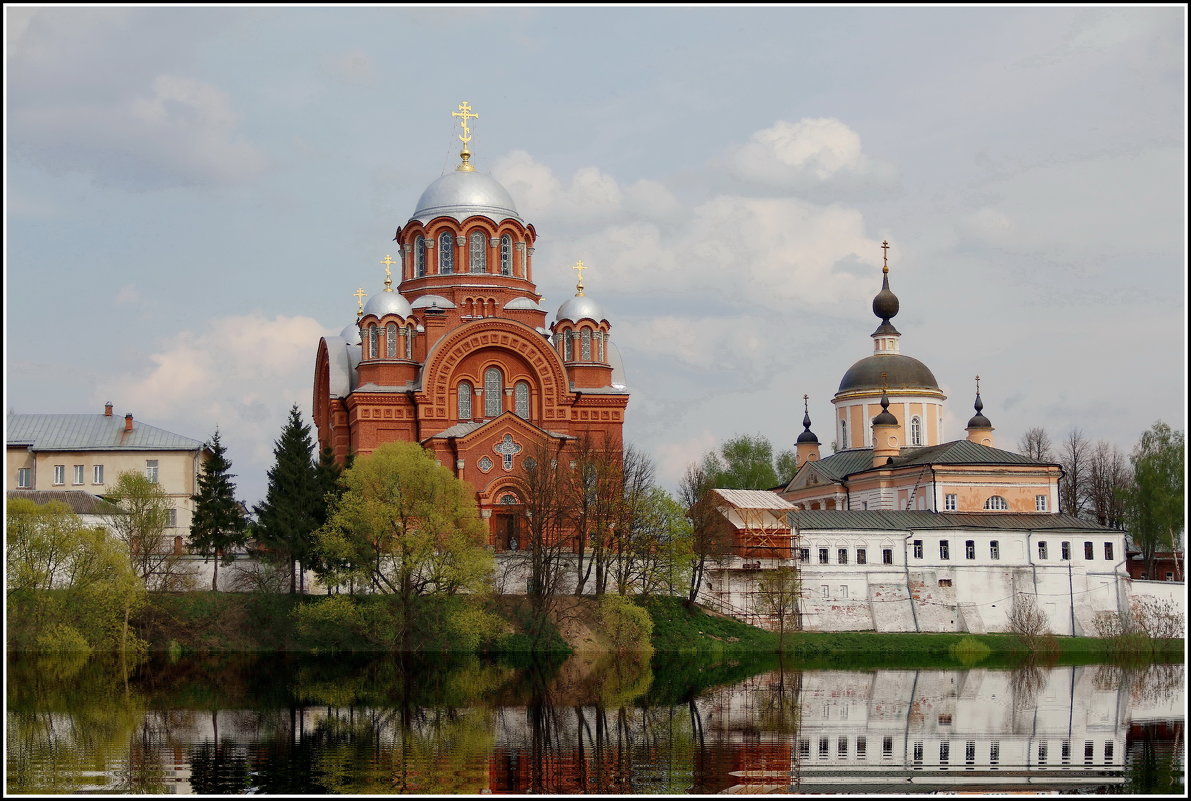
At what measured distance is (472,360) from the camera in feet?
159

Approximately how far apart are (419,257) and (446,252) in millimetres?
1034

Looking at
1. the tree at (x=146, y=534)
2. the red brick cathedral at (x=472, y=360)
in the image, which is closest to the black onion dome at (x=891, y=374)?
the red brick cathedral at (x=472, y=360)

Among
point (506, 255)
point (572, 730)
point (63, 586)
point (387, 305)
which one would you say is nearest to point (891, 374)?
point (506, 255)

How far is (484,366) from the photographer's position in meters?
48.5

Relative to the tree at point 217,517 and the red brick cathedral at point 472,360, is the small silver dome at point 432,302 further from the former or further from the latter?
the tree at point 217,517

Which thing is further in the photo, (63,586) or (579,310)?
(579,310)

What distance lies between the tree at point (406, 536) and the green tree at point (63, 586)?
504 centimetres

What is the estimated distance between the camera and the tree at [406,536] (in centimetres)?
3872

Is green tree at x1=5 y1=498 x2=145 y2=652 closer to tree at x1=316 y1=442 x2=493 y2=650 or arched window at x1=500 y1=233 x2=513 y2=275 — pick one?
tree at x1=316 y1=442 x2=493 y2=650

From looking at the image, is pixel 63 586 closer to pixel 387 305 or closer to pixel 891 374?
pixel 387 305

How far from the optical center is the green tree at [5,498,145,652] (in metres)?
35.3

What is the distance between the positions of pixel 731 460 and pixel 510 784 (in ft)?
186

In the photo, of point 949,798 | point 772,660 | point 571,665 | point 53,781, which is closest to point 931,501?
point 772,660

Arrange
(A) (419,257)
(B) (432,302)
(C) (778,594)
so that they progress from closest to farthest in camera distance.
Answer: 1. (C) (778,594)
2. (B) (432,302)
3. (A) (419,257)
